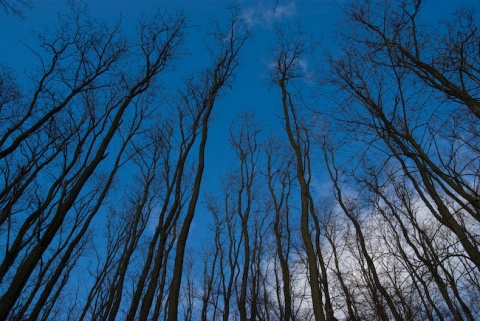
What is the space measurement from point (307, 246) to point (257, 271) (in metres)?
10.5

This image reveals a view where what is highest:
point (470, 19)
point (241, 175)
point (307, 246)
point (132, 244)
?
point (241, 175)

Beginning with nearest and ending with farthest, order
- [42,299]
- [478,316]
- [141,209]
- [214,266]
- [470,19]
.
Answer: [470,19] < [42,299] < [478,316] < [141,209] < [214,266]

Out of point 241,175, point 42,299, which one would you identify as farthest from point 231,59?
point 42,299

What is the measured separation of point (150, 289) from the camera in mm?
8578

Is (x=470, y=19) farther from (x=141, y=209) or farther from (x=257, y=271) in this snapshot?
(x=257, y=271)

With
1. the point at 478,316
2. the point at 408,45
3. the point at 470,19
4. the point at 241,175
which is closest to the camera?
the point at 470,19

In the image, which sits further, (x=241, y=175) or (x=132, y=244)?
(x=241, y=175)

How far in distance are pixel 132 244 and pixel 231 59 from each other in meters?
8.40

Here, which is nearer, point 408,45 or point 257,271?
point 408,45

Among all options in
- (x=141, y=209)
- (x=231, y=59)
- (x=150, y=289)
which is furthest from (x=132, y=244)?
(x=231, y=59)

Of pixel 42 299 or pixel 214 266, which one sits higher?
pixel 214 266

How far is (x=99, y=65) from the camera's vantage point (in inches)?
337

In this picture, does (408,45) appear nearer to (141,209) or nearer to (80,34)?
(80,34)

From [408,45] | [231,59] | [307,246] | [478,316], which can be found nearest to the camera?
[408,45]
